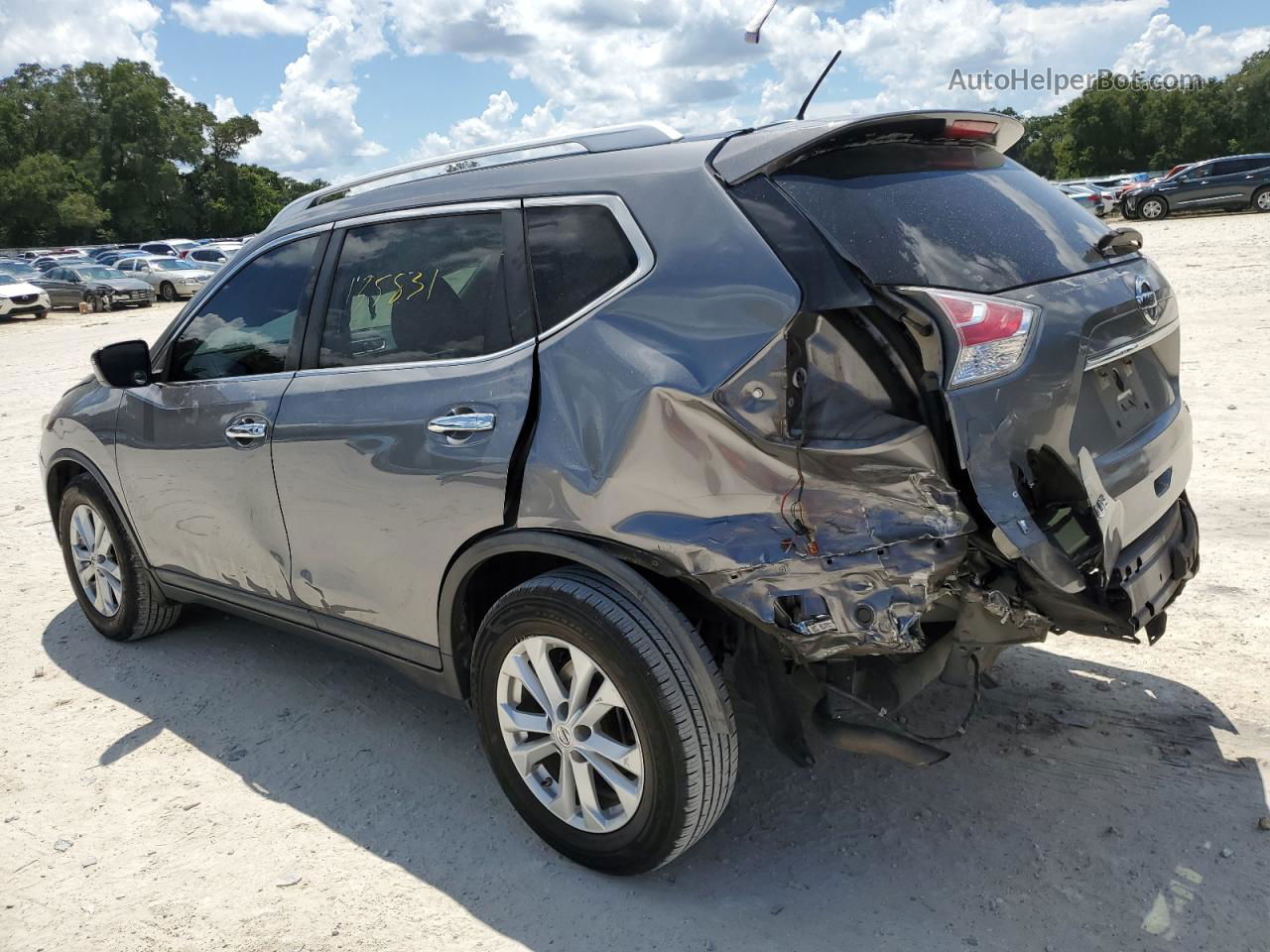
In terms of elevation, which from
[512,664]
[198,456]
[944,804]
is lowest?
[944,804]

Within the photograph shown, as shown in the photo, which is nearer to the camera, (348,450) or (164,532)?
(348,450)

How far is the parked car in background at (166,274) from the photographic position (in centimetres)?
3172

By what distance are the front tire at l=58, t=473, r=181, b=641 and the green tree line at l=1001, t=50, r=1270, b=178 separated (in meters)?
66.6

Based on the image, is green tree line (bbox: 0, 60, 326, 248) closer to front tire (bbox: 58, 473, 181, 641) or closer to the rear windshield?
front tire (bbox: 58, 473, 181, 641)

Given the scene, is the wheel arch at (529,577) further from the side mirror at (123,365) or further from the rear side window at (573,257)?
the side mirror at (123,365)

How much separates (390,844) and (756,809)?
117 cm

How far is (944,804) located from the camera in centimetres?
328

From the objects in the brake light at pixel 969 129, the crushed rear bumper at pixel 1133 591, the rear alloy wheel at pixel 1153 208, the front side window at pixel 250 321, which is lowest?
the rear alloy wheel at pixel 1153 208

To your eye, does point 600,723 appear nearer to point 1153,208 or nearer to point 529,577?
point 529,577

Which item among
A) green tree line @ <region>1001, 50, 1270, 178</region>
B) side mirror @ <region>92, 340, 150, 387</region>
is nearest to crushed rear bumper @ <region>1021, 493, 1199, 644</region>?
side mirror @ <region>92, 340, 150, 387</region>

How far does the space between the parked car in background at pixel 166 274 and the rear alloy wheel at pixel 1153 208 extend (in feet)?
91.2

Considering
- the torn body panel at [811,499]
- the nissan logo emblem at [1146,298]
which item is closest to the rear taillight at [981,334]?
the torn body panel at [811,499]

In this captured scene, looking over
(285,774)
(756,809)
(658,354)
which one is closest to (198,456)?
(285,774)

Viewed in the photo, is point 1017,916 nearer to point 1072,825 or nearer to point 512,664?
point 1072,825
